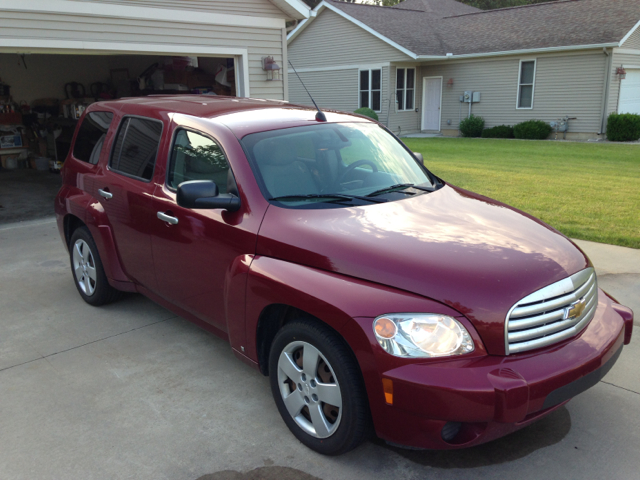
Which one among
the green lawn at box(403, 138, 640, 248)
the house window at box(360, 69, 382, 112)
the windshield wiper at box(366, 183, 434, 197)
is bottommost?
the green lawn at box(403, 138, 640, 248)

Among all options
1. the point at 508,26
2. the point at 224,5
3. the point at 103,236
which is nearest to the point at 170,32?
the point at 224,5

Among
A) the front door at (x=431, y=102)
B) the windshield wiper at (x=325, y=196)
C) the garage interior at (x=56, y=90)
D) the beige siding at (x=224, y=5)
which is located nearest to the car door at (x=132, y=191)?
the windshield wiper at (x=325, y=196)

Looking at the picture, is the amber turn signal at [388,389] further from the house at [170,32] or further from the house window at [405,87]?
the house window at [405,87]

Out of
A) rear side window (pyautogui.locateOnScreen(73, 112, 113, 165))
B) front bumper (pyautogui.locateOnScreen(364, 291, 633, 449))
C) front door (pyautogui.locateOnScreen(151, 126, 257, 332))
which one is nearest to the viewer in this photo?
front bumper (pyautogui.locateOnScreen(364, 291, 633, 449))

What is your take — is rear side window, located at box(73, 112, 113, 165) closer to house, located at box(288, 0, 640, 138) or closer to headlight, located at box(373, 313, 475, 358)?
headlight, located at box(373, 313, 475, 358)

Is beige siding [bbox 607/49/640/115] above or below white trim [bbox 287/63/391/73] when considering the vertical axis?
below

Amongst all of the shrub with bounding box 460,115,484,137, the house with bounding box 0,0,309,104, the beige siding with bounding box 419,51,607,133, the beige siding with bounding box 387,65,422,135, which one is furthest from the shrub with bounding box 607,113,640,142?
the house with bounding box 0,0,309,104

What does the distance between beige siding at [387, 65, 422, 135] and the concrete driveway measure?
20303mm

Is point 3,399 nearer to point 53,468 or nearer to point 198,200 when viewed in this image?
point 53,468

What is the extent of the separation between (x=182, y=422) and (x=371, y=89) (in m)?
22.7

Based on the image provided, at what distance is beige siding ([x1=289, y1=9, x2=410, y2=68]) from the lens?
76.8 feet

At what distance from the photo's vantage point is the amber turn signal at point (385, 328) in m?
2.39

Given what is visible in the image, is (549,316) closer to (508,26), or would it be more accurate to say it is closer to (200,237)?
(200,237)

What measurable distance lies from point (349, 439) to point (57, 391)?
2.09 meters
